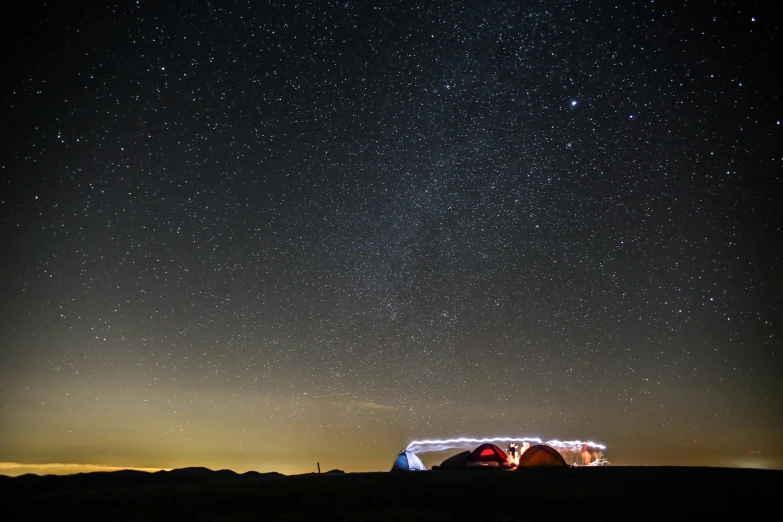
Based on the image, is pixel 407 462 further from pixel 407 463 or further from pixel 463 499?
pixel 463 499

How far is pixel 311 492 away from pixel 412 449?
46.3ft

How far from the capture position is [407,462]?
80.4ft

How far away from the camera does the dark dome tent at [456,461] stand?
929 inches

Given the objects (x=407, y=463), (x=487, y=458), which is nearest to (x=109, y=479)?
(x=407, y=463)

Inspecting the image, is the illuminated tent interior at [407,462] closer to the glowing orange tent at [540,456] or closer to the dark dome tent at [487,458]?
the dark dome tent at [487,458]

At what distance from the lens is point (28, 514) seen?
10.3 meters

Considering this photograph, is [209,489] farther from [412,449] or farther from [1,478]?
[1,478]

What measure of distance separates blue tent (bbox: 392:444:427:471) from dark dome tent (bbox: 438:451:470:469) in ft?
3.34

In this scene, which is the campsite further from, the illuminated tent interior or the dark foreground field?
the illuminated tent interior

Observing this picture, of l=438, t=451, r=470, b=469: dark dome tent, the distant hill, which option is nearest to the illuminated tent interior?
l=438, t=451, r=470, b=469: dark dome tent

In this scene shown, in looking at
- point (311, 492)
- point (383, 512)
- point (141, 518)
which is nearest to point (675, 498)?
point (383, 512)

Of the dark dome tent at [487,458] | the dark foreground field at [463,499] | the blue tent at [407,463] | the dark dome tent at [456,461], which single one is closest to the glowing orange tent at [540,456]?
the dark dome tent at [487,458]

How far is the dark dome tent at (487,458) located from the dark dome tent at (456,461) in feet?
2.44

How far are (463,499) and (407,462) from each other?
48.2 feet
